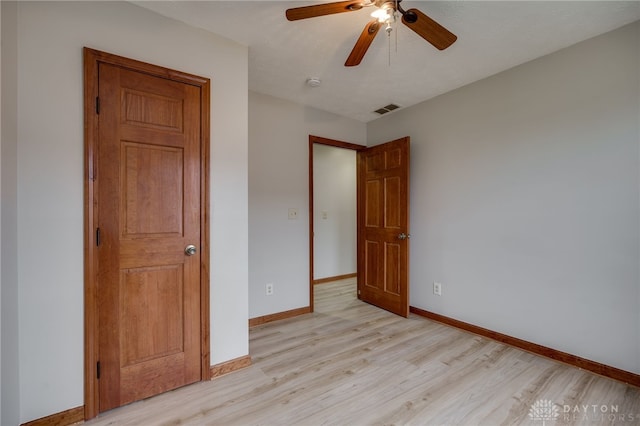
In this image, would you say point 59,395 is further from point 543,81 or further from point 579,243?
point 543,81

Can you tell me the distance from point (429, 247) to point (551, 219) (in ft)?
3.90

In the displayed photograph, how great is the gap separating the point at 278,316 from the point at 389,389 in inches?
62.1

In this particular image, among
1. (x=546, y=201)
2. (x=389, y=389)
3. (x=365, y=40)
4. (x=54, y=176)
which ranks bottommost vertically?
(x=389, y=389)

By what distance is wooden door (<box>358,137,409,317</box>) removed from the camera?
324 centimetres

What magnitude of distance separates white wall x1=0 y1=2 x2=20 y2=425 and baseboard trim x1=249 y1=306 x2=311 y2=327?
1.81 m

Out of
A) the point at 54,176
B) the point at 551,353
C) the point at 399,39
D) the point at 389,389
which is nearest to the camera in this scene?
the point at 54,176

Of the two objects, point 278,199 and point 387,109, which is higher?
point 387,109

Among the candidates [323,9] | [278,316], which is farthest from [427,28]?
[278,316]

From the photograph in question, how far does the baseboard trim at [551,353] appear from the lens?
77.7 inches

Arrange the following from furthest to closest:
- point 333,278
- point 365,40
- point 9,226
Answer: point 333,278 < point 365,40 < point 9,226

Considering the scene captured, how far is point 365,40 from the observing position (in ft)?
5.44

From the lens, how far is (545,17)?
188 centimetres

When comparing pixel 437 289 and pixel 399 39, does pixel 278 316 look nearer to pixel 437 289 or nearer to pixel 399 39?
pixel 437 289

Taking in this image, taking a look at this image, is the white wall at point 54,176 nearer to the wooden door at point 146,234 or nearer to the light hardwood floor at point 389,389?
the wooden door at point 146,234
